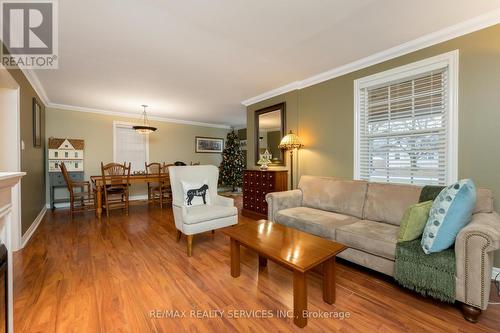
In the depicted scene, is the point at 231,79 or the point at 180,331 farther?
the point at 231,79

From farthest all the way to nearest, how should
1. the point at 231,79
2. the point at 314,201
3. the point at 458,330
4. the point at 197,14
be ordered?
the point at 231,79 < the point at 314,201 < the point at 197,14 < the point at 458,330

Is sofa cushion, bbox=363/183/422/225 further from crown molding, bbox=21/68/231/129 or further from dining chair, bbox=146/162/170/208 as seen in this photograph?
crown molding, bbox=21/68/231/129

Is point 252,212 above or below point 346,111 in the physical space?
below

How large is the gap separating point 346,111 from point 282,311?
2633 mm

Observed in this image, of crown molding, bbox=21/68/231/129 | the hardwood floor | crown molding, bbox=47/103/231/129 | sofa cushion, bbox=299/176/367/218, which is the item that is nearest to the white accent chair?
the hardwood floor

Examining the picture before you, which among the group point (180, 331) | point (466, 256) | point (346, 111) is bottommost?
point (180, 331)

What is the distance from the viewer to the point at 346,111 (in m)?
3.10

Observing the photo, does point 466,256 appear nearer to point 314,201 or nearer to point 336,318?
point 336,318

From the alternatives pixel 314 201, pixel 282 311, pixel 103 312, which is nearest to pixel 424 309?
pixel 282 311

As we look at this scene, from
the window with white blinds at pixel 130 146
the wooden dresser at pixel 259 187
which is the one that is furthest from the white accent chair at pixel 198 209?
the window with white blinds at pixel 130 146

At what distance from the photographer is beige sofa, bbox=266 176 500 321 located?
4.72 feet

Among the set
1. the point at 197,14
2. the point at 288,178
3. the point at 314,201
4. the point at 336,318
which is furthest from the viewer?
the point at 288,178

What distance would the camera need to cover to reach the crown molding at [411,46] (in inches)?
79.0

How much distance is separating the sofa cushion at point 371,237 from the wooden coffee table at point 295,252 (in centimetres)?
43
